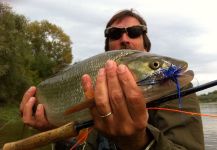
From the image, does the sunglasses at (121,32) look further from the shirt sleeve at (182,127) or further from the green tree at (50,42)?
the green tree at (50,42)

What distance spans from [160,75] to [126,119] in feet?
1.45

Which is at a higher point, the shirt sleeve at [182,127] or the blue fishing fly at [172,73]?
the blue fishing fly at [172,73]

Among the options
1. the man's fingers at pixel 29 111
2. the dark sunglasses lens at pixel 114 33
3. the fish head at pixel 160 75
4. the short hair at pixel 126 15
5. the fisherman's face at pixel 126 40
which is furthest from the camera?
the short hair at pixel 126 15

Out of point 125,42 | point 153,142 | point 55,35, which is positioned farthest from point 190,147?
point 55,35

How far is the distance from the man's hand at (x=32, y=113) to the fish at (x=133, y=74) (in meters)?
0.35

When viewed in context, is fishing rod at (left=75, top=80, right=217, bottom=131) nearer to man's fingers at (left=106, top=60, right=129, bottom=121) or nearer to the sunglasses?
man's fingers at (left=106, top=60, right=129, bottom=121)

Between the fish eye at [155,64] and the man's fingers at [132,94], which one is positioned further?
the fish eye at [155,64]

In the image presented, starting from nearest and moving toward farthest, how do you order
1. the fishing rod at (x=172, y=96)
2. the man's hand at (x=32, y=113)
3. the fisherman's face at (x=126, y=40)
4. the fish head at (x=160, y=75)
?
the fishing rod at (x=172, y=96) < the fish head at (x=160, y=75) < the man's hand at (x=32, y=113) < the fisherman's face at (x=126, y=40)

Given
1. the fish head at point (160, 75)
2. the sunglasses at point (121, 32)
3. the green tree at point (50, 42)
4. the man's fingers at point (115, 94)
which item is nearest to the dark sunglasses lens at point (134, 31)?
the sunglasses at point (121, 32)

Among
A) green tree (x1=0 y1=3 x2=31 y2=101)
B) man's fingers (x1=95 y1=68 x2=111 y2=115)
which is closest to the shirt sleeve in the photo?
man's fingers (x1=95 y1=68 x2=111 y2=115)

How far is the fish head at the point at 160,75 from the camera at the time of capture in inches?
127

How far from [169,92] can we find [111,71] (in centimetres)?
49

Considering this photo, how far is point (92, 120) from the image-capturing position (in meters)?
3.36

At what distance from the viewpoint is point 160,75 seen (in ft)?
10.6
